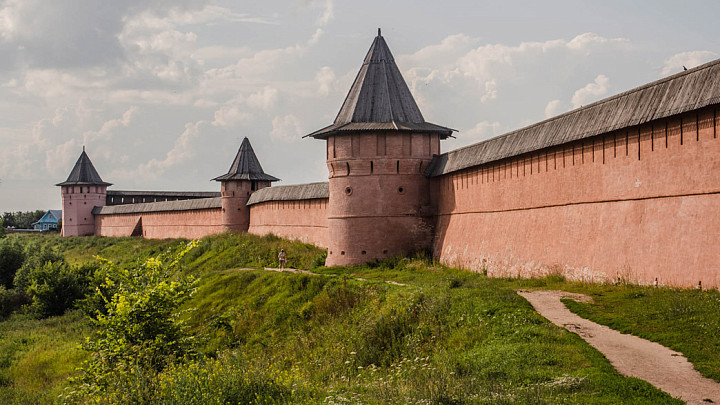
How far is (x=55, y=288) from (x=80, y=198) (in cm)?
2845

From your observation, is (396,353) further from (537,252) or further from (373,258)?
(373,258)

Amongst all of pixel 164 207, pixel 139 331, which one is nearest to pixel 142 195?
pixel 164 207

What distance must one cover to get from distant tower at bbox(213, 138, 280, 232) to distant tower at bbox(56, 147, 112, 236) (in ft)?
69.5

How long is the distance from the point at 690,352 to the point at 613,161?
19.5 feet

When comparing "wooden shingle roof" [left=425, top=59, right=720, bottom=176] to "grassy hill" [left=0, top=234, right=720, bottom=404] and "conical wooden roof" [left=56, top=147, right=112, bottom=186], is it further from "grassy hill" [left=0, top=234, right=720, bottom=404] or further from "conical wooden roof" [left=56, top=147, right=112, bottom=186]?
"conical wooden roof" [left=56, top=147, right=112, bottom=186]

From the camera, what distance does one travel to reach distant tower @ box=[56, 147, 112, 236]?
2002 inches

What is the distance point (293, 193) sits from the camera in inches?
1072

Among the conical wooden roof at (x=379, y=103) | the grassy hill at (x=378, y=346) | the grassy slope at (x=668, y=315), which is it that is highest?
the conical wooden roof at (x=379, y=103)

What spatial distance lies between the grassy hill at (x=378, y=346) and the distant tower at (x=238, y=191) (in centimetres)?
1241

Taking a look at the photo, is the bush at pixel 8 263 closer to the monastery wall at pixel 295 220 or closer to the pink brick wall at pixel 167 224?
the pink brick wall at pixel 167 224

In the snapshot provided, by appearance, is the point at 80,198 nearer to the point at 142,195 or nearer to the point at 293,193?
the point at 142,195

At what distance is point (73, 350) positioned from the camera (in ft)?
59.7

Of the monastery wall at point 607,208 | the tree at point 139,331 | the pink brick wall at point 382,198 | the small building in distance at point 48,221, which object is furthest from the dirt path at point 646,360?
the small building in distance at point 48,221

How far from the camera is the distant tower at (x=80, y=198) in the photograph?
50.8 meters
